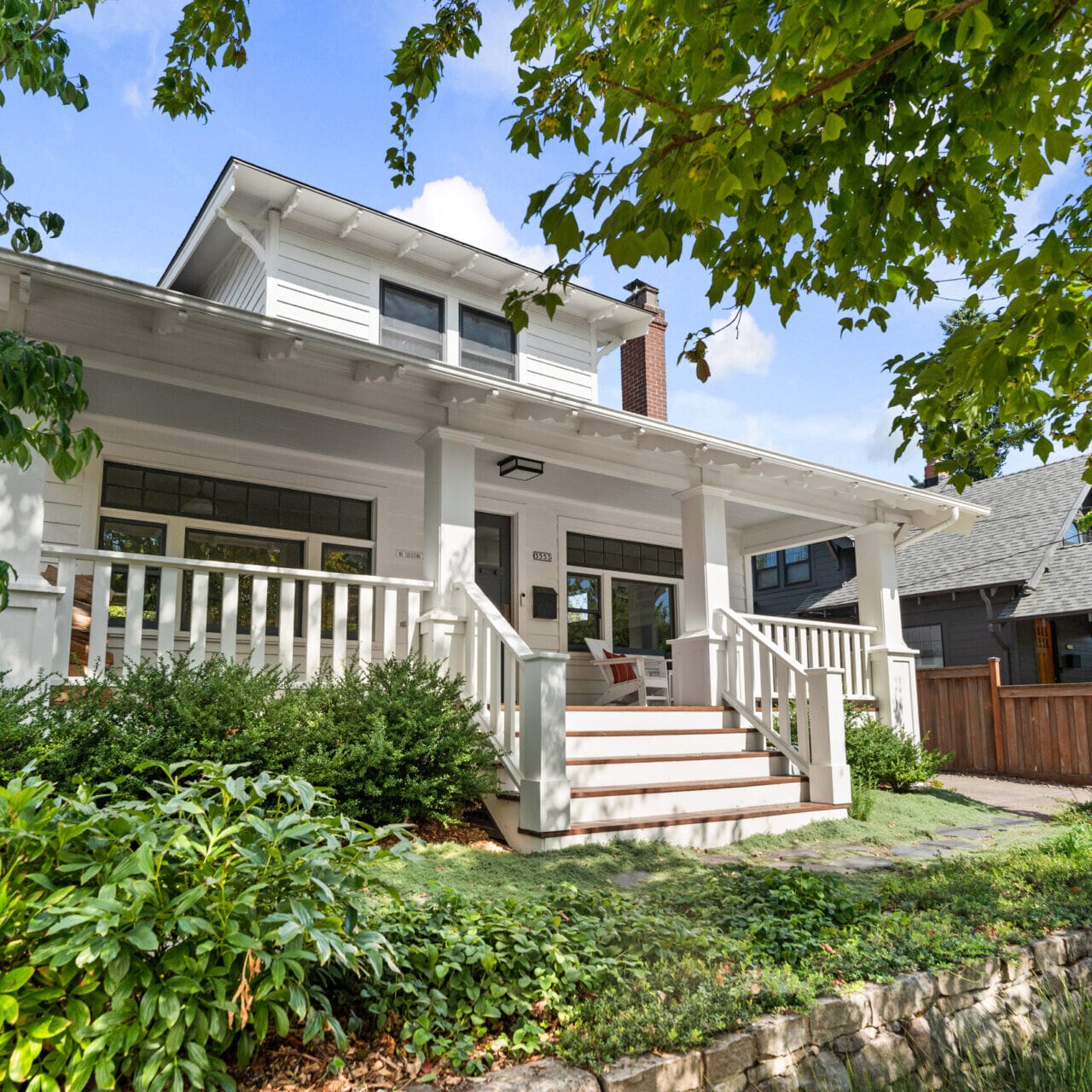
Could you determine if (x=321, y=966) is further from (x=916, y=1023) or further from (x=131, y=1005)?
(x=916, y=1023)

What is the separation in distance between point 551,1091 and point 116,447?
22.1ft

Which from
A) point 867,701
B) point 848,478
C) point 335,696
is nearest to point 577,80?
point 335,696

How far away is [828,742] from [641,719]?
60.5 inches

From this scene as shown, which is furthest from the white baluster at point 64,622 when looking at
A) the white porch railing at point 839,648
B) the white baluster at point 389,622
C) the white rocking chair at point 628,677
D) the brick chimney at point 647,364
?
the brick chimney at point 647,364

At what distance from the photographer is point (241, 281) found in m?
10.3

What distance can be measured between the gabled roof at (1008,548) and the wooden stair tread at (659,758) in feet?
35.8

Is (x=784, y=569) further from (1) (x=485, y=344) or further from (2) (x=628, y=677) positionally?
(1) (x=485, y=344)

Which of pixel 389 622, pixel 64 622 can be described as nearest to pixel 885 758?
pixel 389 622

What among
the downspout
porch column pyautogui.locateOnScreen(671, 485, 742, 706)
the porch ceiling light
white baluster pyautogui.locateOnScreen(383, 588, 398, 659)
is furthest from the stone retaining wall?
the downspout

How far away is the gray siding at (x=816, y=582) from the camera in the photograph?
818 inches

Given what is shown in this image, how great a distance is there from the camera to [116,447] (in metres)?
7.43

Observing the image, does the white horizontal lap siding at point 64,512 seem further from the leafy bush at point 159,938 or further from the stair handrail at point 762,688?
the stair handrail at point 762,688

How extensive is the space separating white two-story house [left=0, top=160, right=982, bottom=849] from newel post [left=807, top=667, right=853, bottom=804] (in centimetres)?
2

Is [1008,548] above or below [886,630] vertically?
above
